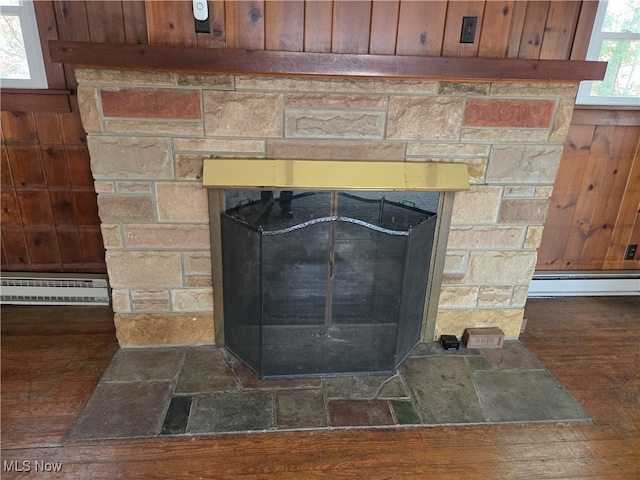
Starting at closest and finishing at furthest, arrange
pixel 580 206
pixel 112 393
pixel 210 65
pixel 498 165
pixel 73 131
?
pixel 210 65 → pixel 112 393 → pixel 498 165 → pixel 73 131 → pixel 580 206

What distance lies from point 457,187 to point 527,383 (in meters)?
1.01

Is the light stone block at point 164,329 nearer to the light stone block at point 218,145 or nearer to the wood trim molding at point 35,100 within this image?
the light stone block at point 218,145

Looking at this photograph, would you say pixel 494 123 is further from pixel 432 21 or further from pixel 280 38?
pixel 280 38

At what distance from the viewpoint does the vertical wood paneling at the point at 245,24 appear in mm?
1666

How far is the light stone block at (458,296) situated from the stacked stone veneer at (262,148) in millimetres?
60

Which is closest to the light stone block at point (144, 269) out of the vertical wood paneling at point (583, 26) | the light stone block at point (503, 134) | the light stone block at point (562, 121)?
the light stone block at point (503, 134)

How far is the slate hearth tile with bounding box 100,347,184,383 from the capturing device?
1979 mm

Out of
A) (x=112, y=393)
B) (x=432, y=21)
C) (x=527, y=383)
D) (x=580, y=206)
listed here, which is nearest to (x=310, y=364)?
(x=112, y=393)

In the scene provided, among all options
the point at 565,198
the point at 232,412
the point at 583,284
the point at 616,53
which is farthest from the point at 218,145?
the point at 583,284

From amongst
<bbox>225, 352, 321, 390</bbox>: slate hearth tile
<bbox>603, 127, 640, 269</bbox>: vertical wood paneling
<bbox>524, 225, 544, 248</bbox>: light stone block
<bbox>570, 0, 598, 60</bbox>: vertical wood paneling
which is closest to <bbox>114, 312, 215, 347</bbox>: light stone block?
<bbox>225, 352, 321, 390</bbox>: slate hearth tile

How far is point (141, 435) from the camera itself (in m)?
1.68

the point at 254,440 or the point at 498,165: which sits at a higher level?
the point at 498,165

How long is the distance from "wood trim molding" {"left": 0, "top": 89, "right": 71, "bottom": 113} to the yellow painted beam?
1.01 m

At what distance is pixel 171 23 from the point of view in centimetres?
168
